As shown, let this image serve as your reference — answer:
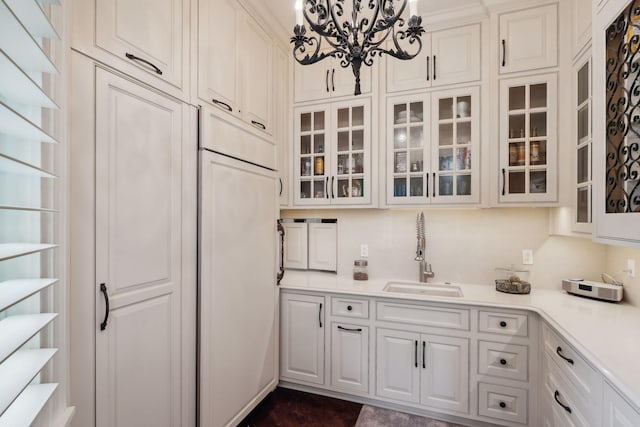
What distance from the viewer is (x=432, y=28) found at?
2.43m

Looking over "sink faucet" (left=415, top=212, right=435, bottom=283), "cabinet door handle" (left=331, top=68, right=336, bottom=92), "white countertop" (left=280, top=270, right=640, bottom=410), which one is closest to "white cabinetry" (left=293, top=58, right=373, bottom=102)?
"cabinet door handle" (left=331, top=68, right=336, bottom=92)

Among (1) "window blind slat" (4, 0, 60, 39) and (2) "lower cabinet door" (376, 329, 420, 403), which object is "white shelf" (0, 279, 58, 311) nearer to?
(1) "window blind slat" (4, 0, 60, 39)

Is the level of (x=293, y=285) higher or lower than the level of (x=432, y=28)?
lower

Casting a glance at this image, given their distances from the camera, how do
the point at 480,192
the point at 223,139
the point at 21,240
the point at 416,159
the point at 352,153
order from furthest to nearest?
the point at 352,153 → the point at 416,159 → the point at 480,192 → the point at 223,139 → the point at 21,240

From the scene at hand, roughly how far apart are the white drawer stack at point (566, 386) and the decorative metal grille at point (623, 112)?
687 mm

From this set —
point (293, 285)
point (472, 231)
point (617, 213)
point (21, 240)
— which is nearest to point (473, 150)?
point (472, 231)

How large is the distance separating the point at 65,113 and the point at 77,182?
30cm

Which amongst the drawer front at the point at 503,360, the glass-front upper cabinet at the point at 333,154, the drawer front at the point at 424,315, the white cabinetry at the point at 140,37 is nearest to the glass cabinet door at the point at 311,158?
the glass-front upper cabinet at the point at 333,154

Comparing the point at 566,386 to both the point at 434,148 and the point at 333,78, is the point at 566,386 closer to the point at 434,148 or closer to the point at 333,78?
the point at 434,148

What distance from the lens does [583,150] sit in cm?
199

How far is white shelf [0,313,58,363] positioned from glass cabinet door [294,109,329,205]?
84.3 inches

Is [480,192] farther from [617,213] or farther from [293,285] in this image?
[293,285]

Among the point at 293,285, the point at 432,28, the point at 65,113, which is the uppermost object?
the point at 432,28

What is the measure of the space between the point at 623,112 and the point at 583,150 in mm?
905
